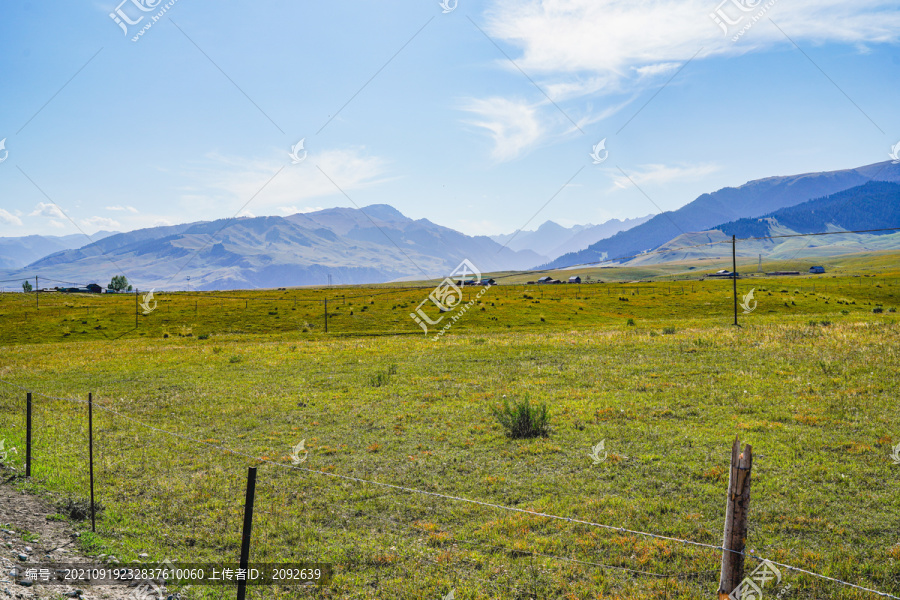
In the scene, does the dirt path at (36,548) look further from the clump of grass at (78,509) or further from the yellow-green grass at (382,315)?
the yellow-green grass at (382,315)

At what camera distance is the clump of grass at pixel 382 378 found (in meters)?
25.7

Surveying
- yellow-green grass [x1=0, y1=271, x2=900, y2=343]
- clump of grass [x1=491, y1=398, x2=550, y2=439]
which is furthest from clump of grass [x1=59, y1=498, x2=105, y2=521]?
yellow-green grass [x1=0, y1=271, x2=900, y2=343]

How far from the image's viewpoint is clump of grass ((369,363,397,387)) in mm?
25711

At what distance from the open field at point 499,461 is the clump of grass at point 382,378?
0.33 m

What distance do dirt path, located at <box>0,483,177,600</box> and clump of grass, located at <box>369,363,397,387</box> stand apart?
49.1 ft

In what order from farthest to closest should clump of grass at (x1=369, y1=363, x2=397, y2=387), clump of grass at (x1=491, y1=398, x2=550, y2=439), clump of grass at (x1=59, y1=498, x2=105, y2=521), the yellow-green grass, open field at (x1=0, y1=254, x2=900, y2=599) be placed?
1. the yellow-green grass
2. clump of grass at (x1=369, y1=363, x2=397, y2=387)
3. clump of grass at (x1=491, y1=398, x2=550, y2=439)
4. clump of grass at (x1=59, y1=498, x2=105, y2=521)
5. open field at (x1=0, y1=254, x2=900, y2=599)

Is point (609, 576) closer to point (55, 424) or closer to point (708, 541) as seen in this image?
point (708, 541)

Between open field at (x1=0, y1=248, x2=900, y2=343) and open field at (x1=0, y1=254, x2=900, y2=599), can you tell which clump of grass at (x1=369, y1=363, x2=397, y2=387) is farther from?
open field at (x1=0, y1=248, x2=900, y2=343)

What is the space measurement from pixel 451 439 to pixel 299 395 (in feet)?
33.3

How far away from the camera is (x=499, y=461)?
14547mm

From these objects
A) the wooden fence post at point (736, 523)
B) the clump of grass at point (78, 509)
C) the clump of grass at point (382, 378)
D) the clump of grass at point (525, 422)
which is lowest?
the clump of grass at point (78, 509)

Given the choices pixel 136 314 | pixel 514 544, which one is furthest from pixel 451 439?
pixel 136 314

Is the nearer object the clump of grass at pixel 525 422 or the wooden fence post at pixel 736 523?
the wooden fence post at pixel 736 523

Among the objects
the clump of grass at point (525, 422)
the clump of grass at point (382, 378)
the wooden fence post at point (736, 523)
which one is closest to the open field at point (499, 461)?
the clump of grass at point (382, 378)
